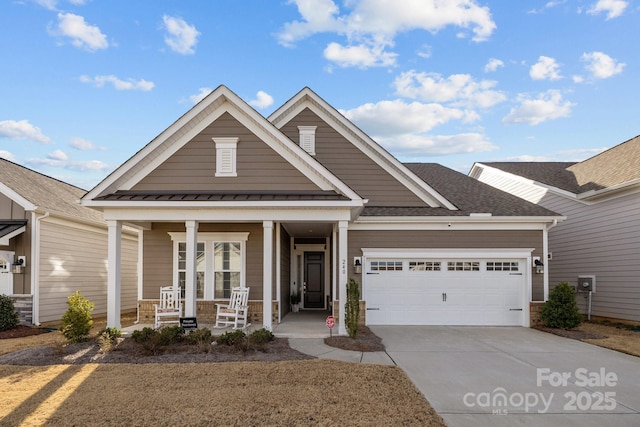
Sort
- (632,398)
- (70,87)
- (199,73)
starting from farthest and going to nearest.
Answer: (70,87), (199,73), (632,398)

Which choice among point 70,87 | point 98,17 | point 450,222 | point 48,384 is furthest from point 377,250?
point 70,87

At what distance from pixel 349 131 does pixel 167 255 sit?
651 centimetres

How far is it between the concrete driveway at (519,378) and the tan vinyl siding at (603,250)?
162 inches

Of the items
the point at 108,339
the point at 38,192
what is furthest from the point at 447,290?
Answer: the point at 38,192

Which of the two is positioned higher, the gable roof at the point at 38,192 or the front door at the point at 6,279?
the gable roof at the point at 38,192

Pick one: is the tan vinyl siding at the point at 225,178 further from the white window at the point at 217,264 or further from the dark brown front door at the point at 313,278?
the dark brown front door at the point at 313,278

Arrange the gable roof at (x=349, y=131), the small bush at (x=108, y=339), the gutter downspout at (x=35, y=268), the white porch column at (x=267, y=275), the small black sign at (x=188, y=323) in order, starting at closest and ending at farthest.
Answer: the small bush at (x=108, y=339) < the small black sign at (x=188, y=323) < the white porch column at (x=267, y=275) < the gutter downspout at (x=35, y=268) < the gable roof at (x=349, y=131)

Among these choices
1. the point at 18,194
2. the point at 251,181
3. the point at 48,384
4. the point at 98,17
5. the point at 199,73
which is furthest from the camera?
the point at 199,73

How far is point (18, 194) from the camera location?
1243cm

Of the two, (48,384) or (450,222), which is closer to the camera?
(48,384)

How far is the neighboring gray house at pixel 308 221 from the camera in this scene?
1080cm

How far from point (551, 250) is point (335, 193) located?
998 centimetres

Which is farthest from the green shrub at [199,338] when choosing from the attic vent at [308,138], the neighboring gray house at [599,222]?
the neighboring gray house at [599,222]

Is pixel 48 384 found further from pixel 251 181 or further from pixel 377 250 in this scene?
pixel 377 250
